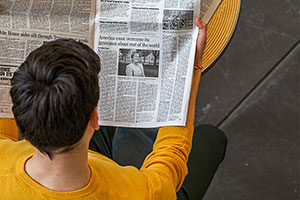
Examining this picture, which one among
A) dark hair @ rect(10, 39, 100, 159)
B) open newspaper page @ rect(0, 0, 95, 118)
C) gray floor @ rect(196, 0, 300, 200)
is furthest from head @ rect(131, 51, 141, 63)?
gray floor @ rect(196, 0, 300, 200)

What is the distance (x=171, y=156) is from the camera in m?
0.66

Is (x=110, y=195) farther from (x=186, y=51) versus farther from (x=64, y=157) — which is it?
(x=186, y=51)

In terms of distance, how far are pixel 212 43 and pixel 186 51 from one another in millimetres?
122

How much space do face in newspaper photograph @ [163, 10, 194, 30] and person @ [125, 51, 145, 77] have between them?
78 mm

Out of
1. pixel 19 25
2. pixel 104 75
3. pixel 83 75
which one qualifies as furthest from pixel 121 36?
pixel 83 75

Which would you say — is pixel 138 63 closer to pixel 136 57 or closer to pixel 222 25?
pixel 136 57

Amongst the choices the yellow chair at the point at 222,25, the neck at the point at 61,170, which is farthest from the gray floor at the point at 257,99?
the neck at the point at 61,170

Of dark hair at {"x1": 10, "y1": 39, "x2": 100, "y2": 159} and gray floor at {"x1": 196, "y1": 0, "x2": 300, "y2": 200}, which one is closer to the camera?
dark hair at {"x1": 10, "y1": 39, "x2": 100, "y2": 159}

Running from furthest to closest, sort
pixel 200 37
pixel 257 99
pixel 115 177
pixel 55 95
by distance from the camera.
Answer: pixel 257 99 < pixel 200 37 < pixel 115 177 < pixel 55 95

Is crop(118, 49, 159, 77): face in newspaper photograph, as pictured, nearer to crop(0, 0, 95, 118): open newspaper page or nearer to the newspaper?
the newspaper

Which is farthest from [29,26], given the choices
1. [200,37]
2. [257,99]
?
[257,99]

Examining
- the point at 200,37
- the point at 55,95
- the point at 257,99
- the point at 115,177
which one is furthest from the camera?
the point at 257,99

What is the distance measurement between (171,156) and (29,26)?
1.21 feet

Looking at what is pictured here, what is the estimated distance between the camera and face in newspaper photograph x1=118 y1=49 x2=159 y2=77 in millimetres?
737
